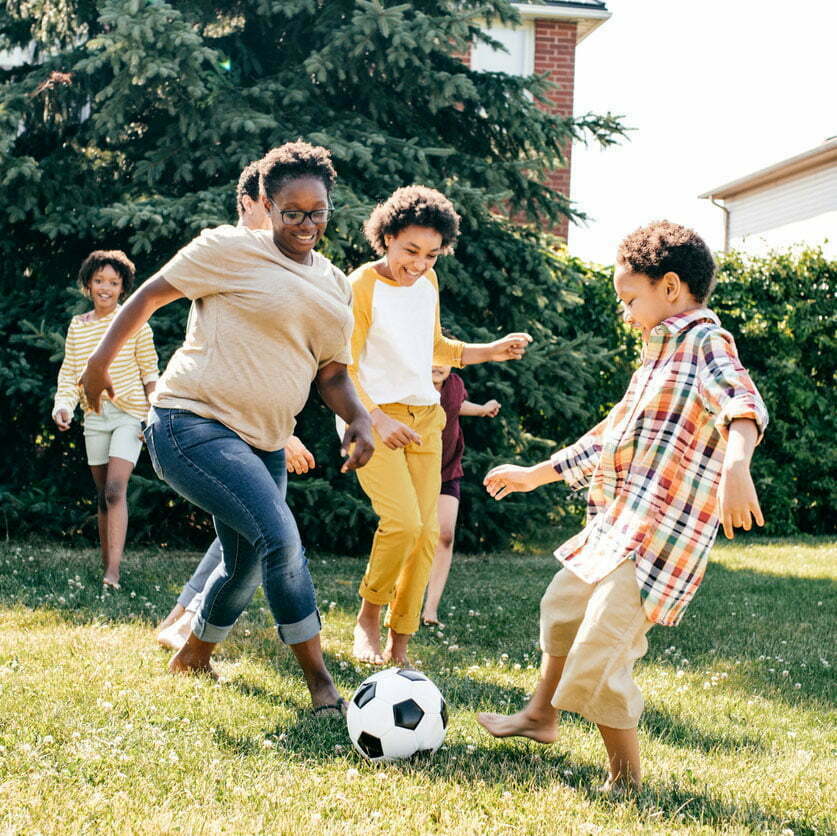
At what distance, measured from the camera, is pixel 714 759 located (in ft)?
13.0

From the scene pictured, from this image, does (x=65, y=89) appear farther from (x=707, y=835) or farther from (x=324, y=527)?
(x=707, y=835)

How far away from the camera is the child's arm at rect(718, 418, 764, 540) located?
115 inches

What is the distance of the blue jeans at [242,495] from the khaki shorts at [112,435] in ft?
10.6

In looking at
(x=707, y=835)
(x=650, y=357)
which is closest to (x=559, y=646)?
(x=707, y=835)

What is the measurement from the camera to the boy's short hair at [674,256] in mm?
3494

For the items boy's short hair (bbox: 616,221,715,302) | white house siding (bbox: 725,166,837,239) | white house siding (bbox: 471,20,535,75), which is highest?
white house siding (bbox: 471,20,535,75)

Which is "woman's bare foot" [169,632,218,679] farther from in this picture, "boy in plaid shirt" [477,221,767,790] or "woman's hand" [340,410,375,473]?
"boy in plaid shirt" [477,221,767,790]

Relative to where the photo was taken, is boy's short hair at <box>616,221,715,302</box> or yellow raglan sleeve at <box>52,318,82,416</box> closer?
boy's short hair at <box>616,221,715,302</box>

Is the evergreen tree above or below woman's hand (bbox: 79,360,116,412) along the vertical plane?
above

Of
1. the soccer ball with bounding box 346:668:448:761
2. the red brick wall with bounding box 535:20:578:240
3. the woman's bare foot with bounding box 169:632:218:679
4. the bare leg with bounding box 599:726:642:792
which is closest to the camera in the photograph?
the bare leg with bounding box 599:726:642:792

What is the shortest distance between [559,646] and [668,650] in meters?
2.60

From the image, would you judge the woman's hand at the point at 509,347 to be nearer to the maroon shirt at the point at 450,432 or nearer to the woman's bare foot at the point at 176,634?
the maroon shirt at the point at 450,432

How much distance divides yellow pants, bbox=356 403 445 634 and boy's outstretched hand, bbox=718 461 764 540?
228cm

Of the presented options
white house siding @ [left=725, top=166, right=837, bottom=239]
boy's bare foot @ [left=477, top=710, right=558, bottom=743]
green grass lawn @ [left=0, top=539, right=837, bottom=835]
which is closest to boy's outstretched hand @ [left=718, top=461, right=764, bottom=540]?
green grass lawn @ [left=0, top=539, right=837, bottom=835]
